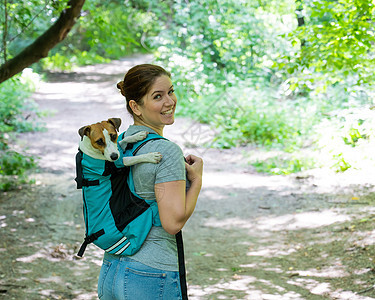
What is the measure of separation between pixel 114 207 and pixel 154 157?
253 mm

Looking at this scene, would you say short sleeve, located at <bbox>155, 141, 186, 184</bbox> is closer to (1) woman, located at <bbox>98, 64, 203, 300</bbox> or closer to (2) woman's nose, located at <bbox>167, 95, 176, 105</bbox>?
(1) woman, located at <bbox>98, 64, 203, 300</bbox>

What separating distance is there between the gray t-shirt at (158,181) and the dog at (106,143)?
3cm

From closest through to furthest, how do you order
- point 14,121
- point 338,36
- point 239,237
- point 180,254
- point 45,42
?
1. point 180,254
2. point 338,36
3. point 45,42
4. point 239,237
5. point 14,121

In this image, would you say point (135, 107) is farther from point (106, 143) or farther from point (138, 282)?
point (138, 282)

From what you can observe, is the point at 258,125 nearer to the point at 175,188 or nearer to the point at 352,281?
the point at 352,281

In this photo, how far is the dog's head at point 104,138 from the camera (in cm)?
174

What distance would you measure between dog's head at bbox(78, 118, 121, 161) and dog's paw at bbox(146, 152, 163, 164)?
0.16 m

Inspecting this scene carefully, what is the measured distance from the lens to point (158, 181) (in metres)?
1.64

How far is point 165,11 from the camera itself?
11.9m

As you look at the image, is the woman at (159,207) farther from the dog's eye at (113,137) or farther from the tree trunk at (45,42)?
the tree trunk at (45,42)

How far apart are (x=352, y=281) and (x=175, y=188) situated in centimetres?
309

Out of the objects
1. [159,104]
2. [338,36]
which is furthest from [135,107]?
[338,36]

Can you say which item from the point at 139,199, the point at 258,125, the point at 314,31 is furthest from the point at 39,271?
the point at 258,125

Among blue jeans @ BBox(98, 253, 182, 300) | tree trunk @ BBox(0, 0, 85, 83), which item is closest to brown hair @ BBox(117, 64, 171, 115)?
blue jeans @ BBox(98, 253, 182, 300)
